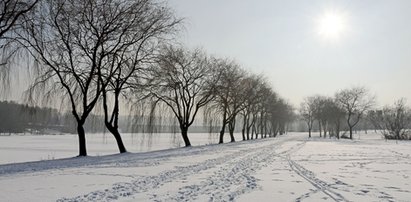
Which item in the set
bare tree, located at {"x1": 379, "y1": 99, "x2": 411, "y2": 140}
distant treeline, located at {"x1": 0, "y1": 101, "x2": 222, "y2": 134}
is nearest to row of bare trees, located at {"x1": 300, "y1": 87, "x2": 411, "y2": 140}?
bare tree, located at {"x1": 379, "y1": 99, "x2": 411, "y2": 140}

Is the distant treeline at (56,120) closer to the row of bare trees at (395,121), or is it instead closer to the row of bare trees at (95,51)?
the row of bare trees at (95,51)

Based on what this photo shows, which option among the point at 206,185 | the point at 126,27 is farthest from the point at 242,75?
the point at 206,185

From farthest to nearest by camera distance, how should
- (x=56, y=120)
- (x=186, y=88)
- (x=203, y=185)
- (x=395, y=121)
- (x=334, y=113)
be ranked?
(x=334, y=113) < (x=395, y=121) < (x=186, y=88) < (x=56, y=120) < (x=203, y=185)

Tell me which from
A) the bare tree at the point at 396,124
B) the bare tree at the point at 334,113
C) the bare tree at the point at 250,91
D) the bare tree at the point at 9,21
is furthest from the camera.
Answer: the bare tree at the point at 334,113

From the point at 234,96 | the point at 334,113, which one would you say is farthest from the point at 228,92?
the point at 334,113

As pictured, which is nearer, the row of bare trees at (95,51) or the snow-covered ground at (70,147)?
the row of bare trees at (95,51)

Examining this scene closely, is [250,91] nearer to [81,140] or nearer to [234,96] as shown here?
[234,96]

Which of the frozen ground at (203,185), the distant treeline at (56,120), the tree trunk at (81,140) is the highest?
the distant treeline at (56,120)

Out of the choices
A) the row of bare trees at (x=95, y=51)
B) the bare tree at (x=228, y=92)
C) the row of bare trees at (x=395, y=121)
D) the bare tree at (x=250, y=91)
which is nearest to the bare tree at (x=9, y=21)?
the row of bare trees at (x=95, y=51)

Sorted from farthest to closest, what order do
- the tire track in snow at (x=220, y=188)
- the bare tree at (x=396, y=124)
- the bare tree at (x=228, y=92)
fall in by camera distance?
the bare tree at (x=396, y=124) < the bare tree at (x=228, y=92) < the tire track in snow at (x=220, y=188)

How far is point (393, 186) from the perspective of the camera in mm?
9523

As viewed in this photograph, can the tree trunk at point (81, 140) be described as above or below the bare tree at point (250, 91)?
below

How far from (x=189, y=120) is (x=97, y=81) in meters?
14.8

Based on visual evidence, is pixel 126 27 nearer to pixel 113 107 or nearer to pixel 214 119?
pixel 113 107
